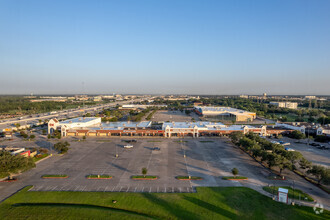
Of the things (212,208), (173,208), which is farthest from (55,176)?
(212,208)

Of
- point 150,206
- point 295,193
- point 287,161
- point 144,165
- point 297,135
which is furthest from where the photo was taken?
point 297,135

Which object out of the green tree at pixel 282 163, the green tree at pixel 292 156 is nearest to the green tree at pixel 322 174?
the green tree at pixel 282 163

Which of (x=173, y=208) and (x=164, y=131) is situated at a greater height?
(x=164, y=131)

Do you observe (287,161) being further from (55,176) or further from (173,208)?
(55,176)

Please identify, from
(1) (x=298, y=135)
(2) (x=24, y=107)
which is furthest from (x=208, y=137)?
(2) (x=24, y=107)

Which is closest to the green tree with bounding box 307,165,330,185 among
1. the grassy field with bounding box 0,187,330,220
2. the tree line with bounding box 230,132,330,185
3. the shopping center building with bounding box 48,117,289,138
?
the tree line with bounding box 230,132,330,185

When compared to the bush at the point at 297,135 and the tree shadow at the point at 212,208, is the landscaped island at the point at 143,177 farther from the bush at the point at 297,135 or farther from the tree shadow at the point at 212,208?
the bush at the point at 297,135

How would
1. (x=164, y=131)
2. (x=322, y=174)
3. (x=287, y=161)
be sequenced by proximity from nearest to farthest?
(x=322, y=174) → (x=287, y=161) → (x=164, y=131)

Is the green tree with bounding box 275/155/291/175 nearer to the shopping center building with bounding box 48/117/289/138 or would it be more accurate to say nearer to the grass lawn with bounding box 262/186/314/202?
the grass lawn with bounding box 262/186/314/202
